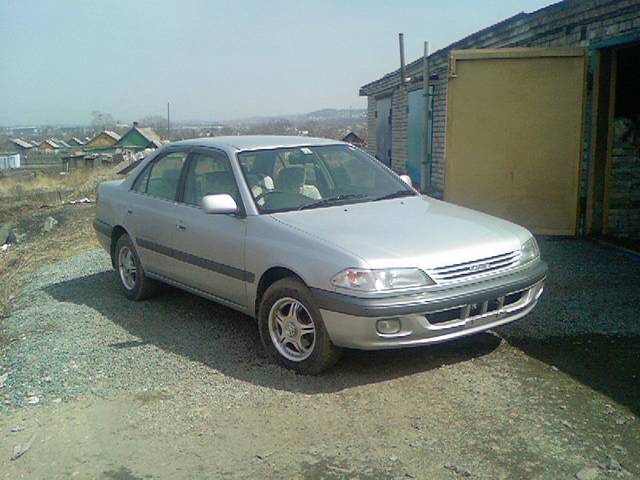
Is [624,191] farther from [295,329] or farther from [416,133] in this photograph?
[416,133]

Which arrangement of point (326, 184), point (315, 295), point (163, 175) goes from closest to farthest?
point (315, 295) → point (326, 184) → point (163, 175)

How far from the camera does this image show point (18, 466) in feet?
12.4

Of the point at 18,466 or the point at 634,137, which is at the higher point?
the point at 634,137

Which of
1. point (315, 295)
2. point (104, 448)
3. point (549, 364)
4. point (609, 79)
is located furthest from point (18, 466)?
point (609, 79)

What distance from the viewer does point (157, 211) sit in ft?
20.7

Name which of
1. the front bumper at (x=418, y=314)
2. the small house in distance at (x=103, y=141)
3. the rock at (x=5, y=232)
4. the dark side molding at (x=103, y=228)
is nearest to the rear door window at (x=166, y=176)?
the dark side molding at (x=103, y=228)

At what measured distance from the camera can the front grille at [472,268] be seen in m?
4.33

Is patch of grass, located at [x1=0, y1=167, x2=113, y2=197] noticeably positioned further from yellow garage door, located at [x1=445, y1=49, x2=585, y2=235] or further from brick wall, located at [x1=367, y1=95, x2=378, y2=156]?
yellow garage door, located at [x1=445, y1=49, x2=585, y2=235]

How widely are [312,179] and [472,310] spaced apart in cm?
188

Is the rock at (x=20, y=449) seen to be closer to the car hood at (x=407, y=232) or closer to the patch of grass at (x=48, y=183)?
the car hood at (x=407, y=232)

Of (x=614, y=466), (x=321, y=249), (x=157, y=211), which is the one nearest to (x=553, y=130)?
(x=157, y=211)

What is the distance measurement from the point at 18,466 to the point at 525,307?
3.46 meters

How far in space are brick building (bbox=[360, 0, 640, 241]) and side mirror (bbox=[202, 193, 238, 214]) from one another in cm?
469

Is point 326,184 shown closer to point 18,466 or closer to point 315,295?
point 315,295
